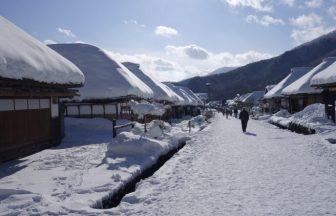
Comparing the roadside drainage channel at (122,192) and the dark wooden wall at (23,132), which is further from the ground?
the dark wooden wall at (23,132)

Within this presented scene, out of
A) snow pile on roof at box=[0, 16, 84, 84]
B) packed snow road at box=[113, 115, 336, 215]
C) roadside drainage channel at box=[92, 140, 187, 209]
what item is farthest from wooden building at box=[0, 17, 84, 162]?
packed snow road at box=[113, 115, 336, 215]

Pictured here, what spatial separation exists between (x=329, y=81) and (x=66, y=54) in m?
18.6

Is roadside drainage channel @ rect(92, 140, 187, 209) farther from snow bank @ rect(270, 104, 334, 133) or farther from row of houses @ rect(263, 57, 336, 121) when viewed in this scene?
row of houses @ rect(263, 57, 336, 121)

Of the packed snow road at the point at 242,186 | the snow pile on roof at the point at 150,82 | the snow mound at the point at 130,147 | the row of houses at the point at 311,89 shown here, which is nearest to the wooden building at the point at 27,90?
the snow mound at the point at 130,147

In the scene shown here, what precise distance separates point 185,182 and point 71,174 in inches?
106

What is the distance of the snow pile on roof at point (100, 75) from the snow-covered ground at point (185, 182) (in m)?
9.37

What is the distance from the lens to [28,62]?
1164 centimetres

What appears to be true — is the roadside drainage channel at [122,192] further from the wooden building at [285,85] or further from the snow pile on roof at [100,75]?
the wooden building at [285,85]

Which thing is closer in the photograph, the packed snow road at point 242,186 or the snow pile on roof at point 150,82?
the packed snow road at point 242,186

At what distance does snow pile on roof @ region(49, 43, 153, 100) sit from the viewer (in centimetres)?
2431

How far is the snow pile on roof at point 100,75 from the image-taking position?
24.3 meters

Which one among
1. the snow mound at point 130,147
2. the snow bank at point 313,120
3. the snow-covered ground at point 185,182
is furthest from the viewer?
the snow bank at point 313,120

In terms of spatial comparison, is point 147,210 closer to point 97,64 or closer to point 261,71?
point 97,64

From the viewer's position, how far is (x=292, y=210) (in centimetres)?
636
